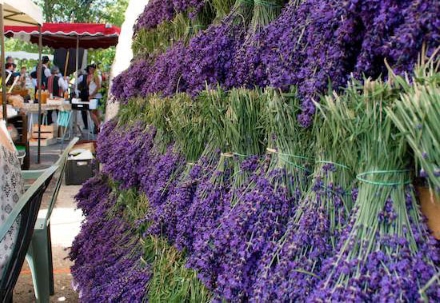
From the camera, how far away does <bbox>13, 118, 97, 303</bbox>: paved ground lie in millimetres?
4098

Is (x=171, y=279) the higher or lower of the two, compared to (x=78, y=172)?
higher

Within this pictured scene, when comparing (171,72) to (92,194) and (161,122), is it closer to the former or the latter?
(161,122)

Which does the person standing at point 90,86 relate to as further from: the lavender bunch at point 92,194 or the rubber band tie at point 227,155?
the rubber band tie at point 227,155

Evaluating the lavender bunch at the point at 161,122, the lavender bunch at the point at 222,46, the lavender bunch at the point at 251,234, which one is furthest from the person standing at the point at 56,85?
the lavender bunch at the point at 251,234

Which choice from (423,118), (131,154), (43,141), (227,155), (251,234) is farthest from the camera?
(43,141)

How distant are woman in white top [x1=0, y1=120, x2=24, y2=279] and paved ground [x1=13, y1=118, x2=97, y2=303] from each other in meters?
1.25

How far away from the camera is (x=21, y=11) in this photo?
6.23 m

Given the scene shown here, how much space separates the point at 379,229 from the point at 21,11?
6.17m

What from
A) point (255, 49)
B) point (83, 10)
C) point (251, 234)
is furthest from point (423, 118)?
point (83, 10)

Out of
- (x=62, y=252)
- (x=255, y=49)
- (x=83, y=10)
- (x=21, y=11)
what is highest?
(x=83, y=10)

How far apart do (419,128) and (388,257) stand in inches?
10.6

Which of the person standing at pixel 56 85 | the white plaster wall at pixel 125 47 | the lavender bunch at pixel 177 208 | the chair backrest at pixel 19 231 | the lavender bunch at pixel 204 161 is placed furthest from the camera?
the person standing at pixel 56 85

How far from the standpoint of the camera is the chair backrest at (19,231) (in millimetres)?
2303

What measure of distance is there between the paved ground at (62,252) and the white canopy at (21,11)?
7.91 ft
